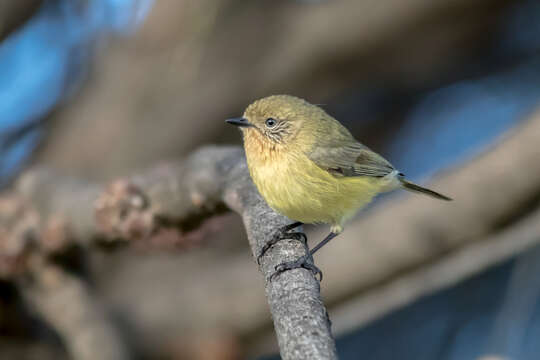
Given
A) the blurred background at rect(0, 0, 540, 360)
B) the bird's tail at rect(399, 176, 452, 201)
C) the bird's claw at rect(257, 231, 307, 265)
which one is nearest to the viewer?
the bird's claw at rect(257, 231, 307, 265)

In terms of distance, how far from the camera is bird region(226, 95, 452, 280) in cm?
335

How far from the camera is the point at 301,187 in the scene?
3.41 m

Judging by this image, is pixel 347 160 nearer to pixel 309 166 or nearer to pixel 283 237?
pixel 309 166

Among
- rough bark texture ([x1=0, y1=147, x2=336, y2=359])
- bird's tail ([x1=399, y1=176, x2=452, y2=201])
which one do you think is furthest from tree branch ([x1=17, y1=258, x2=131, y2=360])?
bird's tail ([x1=399, y1=176, x2=452, y2=201])

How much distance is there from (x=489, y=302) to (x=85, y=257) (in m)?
3.73

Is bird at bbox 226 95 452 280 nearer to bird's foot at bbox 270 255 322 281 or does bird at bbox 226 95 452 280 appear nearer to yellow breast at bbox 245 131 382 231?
yellow breast at bbox 245 131 382 231

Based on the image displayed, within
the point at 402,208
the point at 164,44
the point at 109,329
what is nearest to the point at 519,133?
the point at 402,208

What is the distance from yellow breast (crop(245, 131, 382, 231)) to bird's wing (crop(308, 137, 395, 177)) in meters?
0.04

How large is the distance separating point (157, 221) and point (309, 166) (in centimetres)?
90

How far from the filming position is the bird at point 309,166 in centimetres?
335

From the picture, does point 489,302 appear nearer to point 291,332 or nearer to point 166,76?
point 166,76

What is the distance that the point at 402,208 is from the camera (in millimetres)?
4547

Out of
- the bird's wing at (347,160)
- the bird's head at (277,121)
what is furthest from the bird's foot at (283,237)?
the bird's head at (277,121)

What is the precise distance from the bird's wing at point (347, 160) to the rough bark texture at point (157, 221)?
437mm
